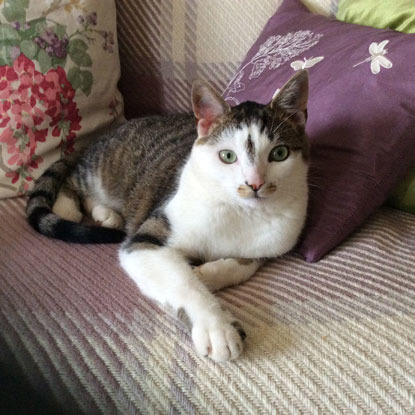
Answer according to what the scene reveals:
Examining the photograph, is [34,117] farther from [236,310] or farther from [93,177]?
[236,310]

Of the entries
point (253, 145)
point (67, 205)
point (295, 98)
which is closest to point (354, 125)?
point (295, 98)

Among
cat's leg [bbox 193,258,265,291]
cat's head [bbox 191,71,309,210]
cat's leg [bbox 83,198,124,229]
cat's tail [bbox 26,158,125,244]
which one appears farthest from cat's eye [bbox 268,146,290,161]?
cat's leg [bbox 83,198,124,229]

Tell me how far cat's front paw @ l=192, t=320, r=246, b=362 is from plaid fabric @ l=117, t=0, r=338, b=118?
927 millimetres

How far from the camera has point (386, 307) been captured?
732 mm

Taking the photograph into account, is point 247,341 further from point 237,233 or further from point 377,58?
point 377,58

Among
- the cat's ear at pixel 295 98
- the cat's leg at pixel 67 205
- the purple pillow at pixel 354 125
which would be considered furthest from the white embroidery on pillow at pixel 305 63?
the cat's leg at pixel 67 205

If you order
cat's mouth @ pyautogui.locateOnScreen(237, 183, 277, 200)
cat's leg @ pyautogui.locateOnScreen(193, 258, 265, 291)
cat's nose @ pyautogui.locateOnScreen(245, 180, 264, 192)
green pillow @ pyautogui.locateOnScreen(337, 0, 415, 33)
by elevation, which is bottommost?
cat's leg @ pyautogui.locateOnScreen(193, 258, 265, 291)

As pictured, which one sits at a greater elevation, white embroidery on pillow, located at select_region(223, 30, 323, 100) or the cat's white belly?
white embroidery on pillow, located at select_region(223, 30, 323, 100)

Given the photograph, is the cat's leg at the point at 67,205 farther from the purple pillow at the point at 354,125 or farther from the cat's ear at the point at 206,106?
the purple pillow at the point at 354,125

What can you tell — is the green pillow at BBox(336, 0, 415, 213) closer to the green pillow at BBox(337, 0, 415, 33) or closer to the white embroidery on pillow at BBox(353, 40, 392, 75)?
the green pillow at BBox(337, 0, 415, 33)

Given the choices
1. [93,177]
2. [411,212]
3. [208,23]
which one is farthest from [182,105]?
[411,212]

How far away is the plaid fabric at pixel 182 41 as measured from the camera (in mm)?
1347

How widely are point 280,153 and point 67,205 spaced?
695 mm

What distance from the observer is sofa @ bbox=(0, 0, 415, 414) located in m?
0.61
